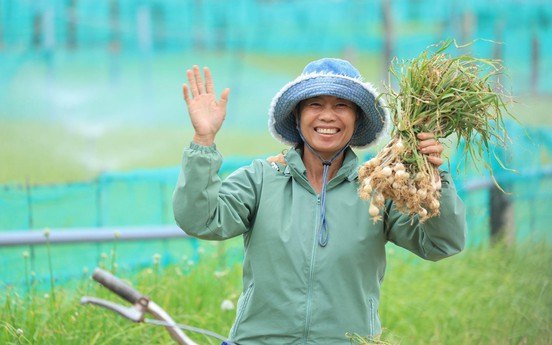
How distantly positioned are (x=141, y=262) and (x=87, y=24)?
72.8 inches

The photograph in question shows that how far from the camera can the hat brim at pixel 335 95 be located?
3133mm

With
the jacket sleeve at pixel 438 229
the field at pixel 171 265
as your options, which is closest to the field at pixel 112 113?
the field at pixel 171 265

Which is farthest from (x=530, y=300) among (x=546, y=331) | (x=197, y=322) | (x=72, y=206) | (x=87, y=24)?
(x=87, y=24)

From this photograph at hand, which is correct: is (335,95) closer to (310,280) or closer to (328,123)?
(328,123)

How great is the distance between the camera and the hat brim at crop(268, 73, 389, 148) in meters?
3.13

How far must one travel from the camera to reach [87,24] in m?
6.55

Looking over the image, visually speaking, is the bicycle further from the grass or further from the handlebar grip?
the grass

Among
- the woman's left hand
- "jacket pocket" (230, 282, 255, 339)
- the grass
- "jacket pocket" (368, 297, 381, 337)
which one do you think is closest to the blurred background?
the grass

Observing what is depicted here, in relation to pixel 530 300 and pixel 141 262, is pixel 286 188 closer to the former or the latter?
pixel 530 300

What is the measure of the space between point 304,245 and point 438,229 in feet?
1.51

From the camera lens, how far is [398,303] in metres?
5.23

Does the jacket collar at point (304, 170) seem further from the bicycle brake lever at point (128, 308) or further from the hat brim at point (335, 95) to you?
the bicycle brake lever at point (128, 308)

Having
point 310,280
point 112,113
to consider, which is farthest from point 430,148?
point 112,113

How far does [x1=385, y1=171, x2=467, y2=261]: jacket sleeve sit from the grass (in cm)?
52
